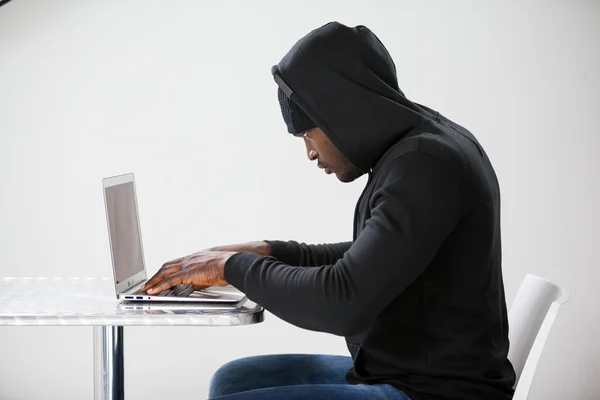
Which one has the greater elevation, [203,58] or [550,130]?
[203,58]

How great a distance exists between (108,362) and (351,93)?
82cm

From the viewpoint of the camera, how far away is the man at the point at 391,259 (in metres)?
1.32

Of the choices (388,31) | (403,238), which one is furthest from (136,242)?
(388,31)

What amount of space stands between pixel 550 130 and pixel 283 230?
1160mm

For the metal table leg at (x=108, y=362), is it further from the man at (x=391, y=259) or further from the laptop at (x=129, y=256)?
the man at (x=391, y=259)

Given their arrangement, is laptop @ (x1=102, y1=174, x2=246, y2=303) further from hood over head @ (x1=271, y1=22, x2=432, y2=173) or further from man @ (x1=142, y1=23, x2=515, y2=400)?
hood over head @ (x1=271, y1=22, x2=432, y2=173)

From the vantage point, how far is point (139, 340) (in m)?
3.23

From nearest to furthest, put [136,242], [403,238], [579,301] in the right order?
[403,238] < [136,242] < [579,301]

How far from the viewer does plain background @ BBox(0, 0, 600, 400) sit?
3.14 metres

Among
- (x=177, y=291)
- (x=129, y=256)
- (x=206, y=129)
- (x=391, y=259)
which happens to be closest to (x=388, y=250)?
(x=391, y=259)

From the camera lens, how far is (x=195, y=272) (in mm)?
1582

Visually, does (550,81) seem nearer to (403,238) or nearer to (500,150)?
(500,150)

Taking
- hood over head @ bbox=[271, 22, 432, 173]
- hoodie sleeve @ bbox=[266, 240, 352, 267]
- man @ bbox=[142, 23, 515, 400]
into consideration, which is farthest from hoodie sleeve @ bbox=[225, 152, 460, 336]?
hoodie sleeve @ bbox=[266, 240, 352, 267]

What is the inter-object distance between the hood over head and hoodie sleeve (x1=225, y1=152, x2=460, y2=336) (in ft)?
0.41
